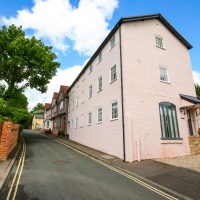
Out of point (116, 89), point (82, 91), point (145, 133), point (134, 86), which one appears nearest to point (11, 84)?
point (82, 91)

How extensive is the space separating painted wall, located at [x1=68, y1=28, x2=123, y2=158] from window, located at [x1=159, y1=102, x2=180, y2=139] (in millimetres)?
3532

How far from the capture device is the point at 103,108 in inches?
634

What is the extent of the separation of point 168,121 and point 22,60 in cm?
1658

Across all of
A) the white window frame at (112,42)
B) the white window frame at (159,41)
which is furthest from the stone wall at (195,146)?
the white window frame at (112,42)

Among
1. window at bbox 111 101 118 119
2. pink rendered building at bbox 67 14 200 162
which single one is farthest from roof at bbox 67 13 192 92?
window at bbox 111 101 118 119

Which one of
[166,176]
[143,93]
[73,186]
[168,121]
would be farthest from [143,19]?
[73,186]

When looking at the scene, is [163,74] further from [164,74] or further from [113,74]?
[113,74]

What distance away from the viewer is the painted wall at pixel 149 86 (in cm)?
1231

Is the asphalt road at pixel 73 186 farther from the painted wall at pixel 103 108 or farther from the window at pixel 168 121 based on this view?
the window at pixel 168 121

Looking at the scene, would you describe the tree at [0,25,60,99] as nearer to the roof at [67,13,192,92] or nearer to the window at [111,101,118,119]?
the roof at [67,13,192,92]

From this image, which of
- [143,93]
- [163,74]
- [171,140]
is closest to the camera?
[143,93]

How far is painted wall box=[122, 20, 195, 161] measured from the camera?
40.4ft

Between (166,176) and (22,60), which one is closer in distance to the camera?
(166,176)

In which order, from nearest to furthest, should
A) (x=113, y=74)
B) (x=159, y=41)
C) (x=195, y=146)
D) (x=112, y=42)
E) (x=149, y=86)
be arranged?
(x=149, y=86)
(x=195, y=146)
(x=113, y=74)
(x=112, y=42)
(x=159, y=41)
